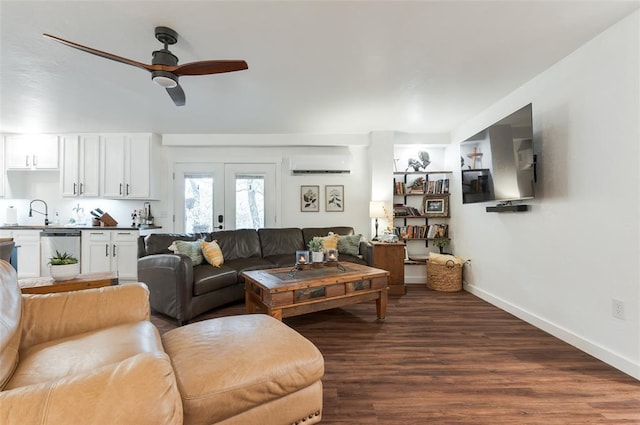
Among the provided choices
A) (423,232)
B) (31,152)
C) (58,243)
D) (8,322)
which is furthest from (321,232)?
(31,152)

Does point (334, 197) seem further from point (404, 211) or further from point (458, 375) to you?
point (458, 375)

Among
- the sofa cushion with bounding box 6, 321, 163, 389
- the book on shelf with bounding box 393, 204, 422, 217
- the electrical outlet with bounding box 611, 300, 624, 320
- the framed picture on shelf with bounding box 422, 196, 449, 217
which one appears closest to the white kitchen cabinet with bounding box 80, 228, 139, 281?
the sofa cushion with bounding box 6, 321, 163, 389

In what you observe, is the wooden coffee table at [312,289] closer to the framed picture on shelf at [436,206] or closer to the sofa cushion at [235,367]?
the sofa cushion at [235,367]

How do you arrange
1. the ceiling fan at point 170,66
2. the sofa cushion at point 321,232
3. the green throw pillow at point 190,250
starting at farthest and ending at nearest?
the sofa cushion at point 321,232 < the green throw pillow at point 190,250 < the ceiling fan at point 170,66

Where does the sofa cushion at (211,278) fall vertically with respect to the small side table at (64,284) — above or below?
below

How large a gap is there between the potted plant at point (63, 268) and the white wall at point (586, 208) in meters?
3.94

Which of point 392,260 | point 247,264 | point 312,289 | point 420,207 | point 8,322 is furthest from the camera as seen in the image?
point 420,207

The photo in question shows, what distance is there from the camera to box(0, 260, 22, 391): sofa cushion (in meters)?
1.04

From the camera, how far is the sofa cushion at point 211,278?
2.97 meters

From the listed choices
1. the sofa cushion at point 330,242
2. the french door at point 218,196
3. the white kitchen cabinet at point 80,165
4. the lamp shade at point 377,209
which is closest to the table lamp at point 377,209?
the lamp shade at point 377,209

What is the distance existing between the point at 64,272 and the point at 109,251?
2.66m

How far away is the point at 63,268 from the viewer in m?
2.05

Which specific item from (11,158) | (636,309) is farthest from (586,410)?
(11,158)

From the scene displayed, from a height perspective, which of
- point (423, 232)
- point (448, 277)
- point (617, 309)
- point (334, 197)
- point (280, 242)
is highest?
point (334, 197)
